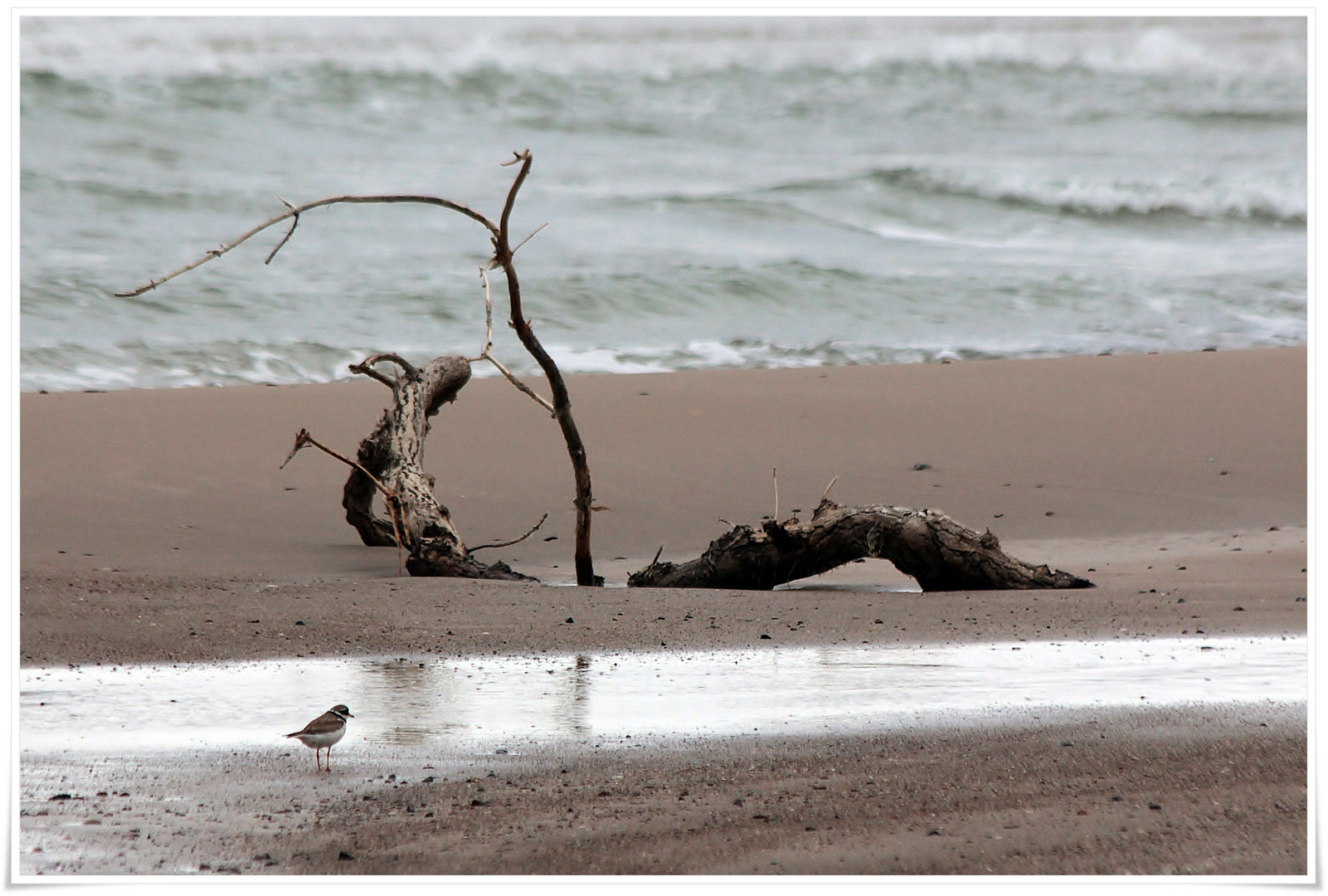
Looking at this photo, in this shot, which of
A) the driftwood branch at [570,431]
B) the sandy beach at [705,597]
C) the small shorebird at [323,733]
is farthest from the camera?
the driftwood branch at [570,431]

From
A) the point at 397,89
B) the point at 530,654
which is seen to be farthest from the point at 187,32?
the point at 530,654

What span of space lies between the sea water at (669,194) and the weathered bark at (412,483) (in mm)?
4792

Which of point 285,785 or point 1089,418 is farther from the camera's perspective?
point 1089,418

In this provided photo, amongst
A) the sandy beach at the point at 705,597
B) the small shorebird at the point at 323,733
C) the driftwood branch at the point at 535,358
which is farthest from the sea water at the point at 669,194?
the small shorebird at the point at 323,733

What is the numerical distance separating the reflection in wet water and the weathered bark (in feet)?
5.79

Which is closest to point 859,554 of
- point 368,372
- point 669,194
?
point 368,372

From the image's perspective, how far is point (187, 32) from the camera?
1928cm

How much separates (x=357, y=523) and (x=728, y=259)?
32.5ft

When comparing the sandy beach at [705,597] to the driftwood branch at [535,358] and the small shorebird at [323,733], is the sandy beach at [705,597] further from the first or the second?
the driftwood branch at [535,358]

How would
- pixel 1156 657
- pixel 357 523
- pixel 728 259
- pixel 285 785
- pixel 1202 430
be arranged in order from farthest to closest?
pixel 728 259 < pixel 1202 430 < pixel 357 523 < pixel 1156 657 < pixel 285 785

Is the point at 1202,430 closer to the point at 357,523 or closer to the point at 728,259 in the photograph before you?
the point at 357,523

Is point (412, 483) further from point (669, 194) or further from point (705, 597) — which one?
point (669, 194)

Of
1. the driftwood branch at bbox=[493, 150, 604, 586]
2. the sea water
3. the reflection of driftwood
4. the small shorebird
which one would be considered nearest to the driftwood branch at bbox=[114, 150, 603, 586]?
the driftwood branch at bbox=[493, 150, 604, 586]

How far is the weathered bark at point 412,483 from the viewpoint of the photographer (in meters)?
6.25
